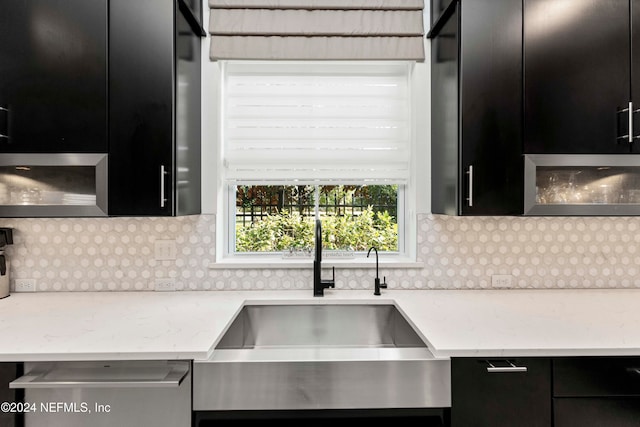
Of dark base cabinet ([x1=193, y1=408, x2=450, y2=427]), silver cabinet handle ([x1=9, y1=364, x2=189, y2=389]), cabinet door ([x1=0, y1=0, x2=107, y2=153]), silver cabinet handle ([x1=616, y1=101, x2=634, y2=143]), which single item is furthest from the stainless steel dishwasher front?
silver cabinet handle ([x1=616, y1=101, x2=634, y2=143])

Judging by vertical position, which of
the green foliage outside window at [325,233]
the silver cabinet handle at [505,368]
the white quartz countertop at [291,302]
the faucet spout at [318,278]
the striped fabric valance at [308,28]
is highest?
the striped fabric valance at [308,28]

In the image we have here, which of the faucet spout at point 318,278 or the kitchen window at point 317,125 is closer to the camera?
the faucet spout at point 318,278

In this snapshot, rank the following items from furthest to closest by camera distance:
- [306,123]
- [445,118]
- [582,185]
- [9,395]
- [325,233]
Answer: [325,233], [306,123], [445,118], [582,185], [9,395]

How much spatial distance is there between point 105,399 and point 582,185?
2.08 metres

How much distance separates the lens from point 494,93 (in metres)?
1.56

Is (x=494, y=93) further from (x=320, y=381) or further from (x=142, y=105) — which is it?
(x=142, y=105)

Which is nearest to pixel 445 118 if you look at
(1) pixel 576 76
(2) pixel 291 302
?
(1) pixel 576 76

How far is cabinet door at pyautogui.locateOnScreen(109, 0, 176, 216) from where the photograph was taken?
4.96 ft

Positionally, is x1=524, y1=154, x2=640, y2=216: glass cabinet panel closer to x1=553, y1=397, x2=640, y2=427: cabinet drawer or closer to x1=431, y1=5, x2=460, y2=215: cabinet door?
x1=431, y1=5, x2=460, y2=215: cabinet door

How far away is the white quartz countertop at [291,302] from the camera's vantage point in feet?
3.72

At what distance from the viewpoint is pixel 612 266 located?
1963 millimetres

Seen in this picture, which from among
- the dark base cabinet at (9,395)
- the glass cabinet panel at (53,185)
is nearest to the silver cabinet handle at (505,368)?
the dark base cabinet at (9,395)

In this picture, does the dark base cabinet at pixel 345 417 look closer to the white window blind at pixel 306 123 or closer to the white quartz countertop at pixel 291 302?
the white quartz countertop at pixel 291 302

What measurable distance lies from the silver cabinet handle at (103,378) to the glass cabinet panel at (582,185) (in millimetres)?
1556
